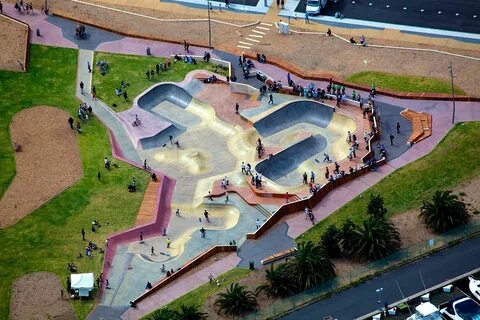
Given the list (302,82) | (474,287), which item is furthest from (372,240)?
(302,82)

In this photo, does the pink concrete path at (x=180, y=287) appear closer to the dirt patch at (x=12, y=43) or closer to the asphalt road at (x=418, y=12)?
the dirt patch at (x=12, y=43)

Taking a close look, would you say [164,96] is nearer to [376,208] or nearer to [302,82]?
[302,82]

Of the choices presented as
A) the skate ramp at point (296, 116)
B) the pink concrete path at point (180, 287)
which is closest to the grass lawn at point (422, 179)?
the pink concrete path at point (180, 287)

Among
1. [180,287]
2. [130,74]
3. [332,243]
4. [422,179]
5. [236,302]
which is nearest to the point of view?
[236,302]

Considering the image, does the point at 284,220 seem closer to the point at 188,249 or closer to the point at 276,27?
the point at 188,249

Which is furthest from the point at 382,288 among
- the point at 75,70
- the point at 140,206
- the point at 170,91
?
the point at 75,70
